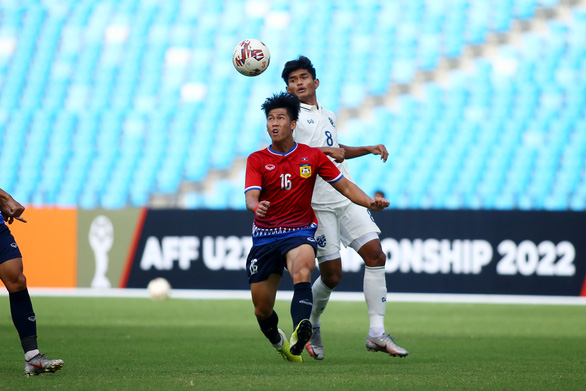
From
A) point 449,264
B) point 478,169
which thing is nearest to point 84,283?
point 449,264

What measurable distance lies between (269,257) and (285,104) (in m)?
1.15

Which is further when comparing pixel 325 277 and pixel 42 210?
pixel 42 210

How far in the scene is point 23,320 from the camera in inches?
213

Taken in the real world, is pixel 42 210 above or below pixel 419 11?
below

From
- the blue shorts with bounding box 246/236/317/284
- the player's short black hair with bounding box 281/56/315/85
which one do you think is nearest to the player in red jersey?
the blue shorts with bounding box 246/236/317/284

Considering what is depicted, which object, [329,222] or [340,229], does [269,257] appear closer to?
[329,222]

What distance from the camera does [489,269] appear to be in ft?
43.8

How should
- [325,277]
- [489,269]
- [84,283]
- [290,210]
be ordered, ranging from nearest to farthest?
[290,210], [325,277], [489,269], [84,283]

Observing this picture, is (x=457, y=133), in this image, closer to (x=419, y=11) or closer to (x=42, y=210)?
(x=419, y=11)

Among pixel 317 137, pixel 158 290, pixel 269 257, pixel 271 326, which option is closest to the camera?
pixel 269 257

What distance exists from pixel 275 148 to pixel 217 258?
7831mm

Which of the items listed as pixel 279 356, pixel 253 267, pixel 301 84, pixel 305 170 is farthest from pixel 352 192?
pixel 279 356

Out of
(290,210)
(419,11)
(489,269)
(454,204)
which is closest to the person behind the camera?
(290,210)

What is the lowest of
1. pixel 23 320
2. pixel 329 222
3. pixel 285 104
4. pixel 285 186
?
pixel 23 320
